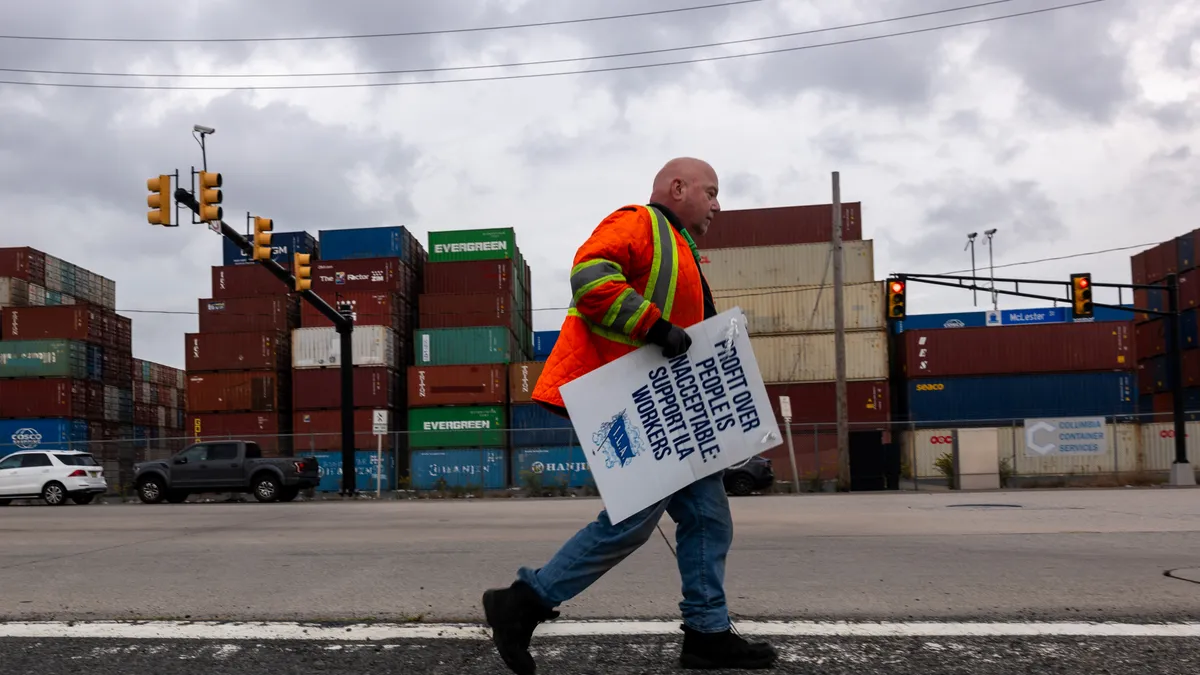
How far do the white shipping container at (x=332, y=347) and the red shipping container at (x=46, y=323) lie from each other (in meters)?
8.71

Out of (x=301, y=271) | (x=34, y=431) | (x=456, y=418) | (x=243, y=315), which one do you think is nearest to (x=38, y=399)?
(x=34, y=431)

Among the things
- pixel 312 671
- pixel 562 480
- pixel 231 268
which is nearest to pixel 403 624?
pixel 312 671

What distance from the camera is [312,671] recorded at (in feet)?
11.3

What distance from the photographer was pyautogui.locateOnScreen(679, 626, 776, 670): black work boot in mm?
3359

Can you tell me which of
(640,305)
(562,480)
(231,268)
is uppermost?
(231,268)

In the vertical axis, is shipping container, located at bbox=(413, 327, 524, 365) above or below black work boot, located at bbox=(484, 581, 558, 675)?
above

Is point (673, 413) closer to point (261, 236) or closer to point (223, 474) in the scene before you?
point (261, 236)

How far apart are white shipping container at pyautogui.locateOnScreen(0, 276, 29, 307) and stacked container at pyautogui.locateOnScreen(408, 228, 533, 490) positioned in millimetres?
14982

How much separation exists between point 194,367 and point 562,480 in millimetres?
16164

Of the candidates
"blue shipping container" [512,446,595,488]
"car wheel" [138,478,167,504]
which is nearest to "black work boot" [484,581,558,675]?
"car wheel" [138,478,167,504]

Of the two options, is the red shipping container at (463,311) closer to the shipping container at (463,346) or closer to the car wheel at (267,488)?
the shipping container at (463,346)

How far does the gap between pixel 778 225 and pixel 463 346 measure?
11466 mm

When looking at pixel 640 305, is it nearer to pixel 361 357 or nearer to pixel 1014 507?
pixel 1014 507

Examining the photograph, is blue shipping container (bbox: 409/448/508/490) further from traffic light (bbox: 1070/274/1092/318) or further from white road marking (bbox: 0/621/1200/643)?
white road marking (bbox: 0/621/1200/643)
